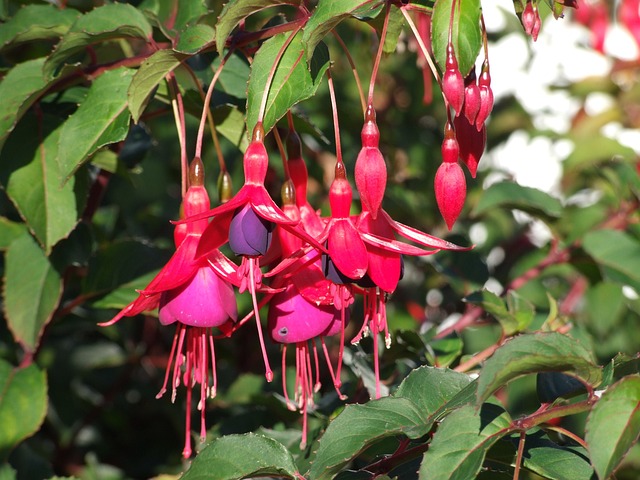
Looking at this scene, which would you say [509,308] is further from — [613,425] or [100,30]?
[100,30]

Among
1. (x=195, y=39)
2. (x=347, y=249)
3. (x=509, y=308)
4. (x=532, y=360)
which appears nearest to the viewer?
(x=532, y=360)

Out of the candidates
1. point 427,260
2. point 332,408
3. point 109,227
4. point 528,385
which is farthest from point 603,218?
point 109,227

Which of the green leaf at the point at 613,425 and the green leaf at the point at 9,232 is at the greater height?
the green leaf at the point at 613,425

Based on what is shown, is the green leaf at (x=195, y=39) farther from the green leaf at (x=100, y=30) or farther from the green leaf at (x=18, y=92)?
the green leaf at (x=18, y=92)

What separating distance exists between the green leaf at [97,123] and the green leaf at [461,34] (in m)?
0.35

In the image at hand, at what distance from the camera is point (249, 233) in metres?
0.74

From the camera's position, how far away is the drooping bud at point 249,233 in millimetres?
737

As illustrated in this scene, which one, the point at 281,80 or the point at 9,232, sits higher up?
the point at 281,80

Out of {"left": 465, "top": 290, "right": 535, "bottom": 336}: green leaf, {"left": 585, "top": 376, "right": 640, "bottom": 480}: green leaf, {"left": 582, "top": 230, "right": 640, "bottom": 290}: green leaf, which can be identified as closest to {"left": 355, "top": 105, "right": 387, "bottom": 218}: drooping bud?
{"left": 585, "top": 376, "right": 640, "bottom": 480}: green leaf

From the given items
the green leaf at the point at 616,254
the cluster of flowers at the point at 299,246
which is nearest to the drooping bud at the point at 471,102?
the cluster of flowers at the point at 299,246

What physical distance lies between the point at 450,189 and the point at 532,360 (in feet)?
0.64

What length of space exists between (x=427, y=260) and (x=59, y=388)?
0.70m

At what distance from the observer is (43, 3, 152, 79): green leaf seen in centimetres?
91

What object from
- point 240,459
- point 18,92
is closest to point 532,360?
point 240,459
